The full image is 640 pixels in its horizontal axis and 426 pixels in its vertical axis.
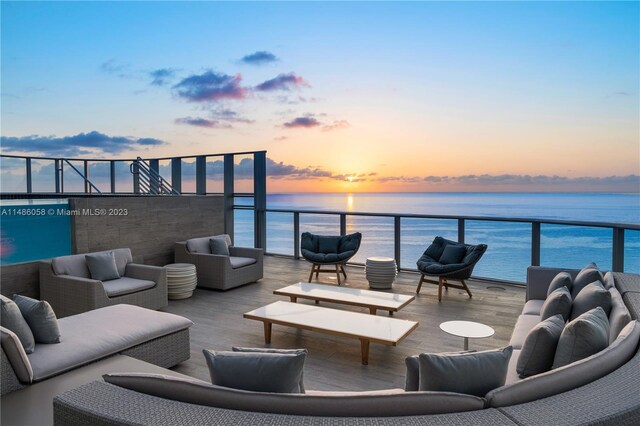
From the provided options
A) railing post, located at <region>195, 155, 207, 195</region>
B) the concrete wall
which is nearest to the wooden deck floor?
the concrete wall

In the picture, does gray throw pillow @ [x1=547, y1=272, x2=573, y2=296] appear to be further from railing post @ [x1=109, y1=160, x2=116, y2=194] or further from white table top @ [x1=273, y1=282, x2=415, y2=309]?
railing post @ [x1=109, y1=160, x2=116, y2=194]

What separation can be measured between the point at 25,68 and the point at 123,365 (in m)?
9.22

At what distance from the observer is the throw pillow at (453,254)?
616 cm

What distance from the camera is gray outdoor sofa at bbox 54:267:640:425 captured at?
134 centimetres

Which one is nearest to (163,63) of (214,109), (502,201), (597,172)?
(214,109)

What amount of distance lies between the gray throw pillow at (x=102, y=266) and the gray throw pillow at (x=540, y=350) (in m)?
4.76

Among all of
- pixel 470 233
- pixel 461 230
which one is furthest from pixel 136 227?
pixel 470 233

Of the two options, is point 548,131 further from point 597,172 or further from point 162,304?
point 162,304

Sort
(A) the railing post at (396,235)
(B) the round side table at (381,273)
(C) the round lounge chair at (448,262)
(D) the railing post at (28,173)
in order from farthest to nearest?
(D) the railing post at (28,173)
(A) the railing post at (396,235)
(B) the round side table at (381,273)
(C) the round lounge chair at (448,262)

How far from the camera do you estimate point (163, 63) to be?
9367 mm

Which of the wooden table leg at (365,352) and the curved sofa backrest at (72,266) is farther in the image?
the curved sofa backrest at (72,266)

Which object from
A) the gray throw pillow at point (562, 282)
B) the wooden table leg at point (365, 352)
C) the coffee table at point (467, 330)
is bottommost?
the wooden table leg at point (365, 352)

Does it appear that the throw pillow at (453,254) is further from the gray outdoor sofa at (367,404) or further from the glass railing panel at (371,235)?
the gray outdoor sofa at (367,404)

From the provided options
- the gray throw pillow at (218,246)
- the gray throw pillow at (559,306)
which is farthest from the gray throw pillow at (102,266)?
the gray throw pillow at (559,306)
